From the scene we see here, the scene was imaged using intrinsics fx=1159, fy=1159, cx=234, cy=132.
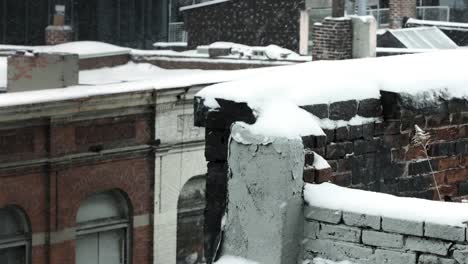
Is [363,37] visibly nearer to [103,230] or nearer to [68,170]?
[103,230]

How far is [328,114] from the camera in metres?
7.43

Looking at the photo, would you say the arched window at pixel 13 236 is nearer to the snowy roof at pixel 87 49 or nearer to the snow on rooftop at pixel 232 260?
the snowy roof at pixel 87 49

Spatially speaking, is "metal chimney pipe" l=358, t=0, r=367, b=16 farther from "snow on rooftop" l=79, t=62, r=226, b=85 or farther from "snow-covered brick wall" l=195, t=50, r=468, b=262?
"snow-covered brick wall" l=195, t=50, r=468, b=262

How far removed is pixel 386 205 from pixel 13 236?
13.6 metres

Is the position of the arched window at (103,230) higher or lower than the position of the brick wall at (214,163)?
lower

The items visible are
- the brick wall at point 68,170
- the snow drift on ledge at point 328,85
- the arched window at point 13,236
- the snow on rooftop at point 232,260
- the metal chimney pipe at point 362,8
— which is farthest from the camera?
the metal chimney pipe at point 362,8

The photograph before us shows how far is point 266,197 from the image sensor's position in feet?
21.4

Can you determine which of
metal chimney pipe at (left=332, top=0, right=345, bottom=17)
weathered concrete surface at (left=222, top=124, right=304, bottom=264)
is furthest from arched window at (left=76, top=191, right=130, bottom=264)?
weathered concrete surface at (left=222, top=124, right=304, bottom=264)

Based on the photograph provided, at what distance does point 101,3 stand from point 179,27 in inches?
132

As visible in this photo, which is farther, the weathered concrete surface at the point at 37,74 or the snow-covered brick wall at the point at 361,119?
the weathered concrete surface at the point at 37,74

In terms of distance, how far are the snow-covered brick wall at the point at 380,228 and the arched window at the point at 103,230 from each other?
13.7m

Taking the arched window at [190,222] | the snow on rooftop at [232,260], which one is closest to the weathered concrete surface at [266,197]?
the snow on rooftop at [232,260]

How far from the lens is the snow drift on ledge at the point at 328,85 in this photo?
23.1 feet

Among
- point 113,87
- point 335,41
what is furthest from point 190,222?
point 335,41
